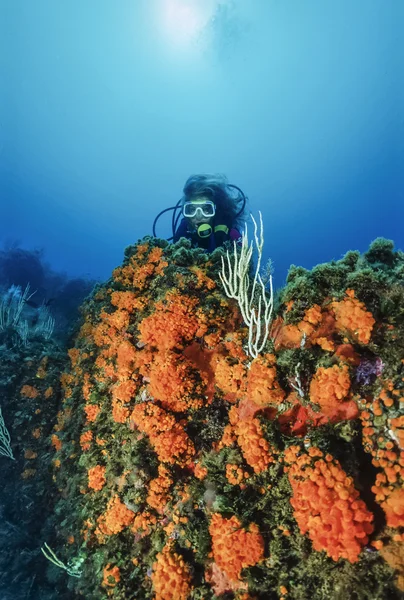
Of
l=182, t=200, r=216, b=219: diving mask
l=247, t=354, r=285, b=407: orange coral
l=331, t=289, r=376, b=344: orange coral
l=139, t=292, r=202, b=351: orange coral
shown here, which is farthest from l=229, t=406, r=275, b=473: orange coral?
l=182, t=200, r=216, b=219: diving mask

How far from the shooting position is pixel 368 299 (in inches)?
152

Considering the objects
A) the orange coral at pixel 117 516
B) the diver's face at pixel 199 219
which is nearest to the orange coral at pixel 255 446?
the orange coral at pixel 117 516

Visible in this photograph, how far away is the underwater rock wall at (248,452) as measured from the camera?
2.81 m

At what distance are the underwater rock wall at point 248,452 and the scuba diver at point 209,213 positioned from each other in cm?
309

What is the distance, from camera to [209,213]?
27.6 feet

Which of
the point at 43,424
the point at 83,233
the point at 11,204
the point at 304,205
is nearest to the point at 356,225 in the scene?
the point at 304,205

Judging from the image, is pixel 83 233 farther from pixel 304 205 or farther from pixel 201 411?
pixel 201 411

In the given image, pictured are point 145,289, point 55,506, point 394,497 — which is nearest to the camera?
point 394,497

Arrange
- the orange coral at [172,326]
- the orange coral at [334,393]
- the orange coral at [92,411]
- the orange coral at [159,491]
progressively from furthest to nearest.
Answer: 1. the orange coral at [92,411]
2. the orange coral at [172,326]
3. the orange coral at [159,491]
4. the orange coral at [334,393]

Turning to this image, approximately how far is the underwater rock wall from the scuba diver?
309 cm

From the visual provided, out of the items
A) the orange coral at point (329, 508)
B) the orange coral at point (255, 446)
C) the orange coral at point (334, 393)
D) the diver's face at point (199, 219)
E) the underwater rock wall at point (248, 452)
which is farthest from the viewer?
the diver's face at point (199, 219)

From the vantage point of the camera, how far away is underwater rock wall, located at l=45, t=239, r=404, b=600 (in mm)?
2814

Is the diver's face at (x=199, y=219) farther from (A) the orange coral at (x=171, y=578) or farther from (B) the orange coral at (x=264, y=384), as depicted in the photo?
(A) the orange coral at (x=171, y=578)

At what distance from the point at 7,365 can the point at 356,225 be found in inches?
5186
